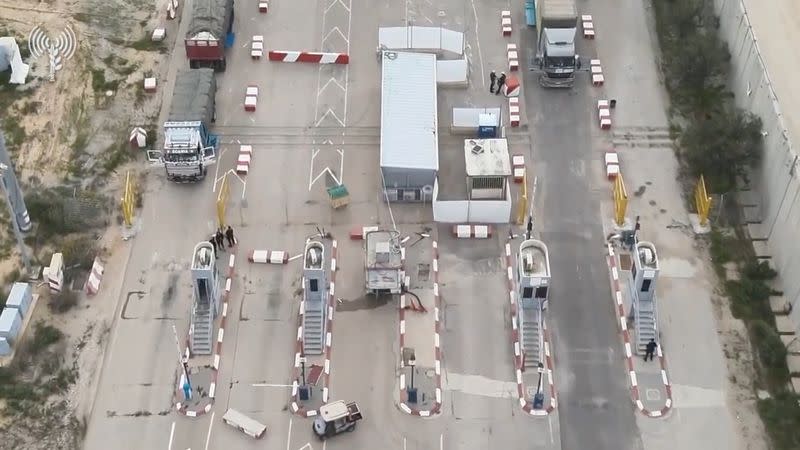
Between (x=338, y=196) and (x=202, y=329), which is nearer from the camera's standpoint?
(x=202, y=329)

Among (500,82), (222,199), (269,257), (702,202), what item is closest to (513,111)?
(500,82)

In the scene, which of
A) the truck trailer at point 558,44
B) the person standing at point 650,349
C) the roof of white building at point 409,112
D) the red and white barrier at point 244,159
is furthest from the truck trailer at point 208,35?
the person standing at point 650,349

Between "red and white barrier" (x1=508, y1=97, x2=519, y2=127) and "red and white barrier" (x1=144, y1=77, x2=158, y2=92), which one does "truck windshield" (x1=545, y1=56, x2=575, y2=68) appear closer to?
"red and white barrier" (x1=508, y1=97, x2=519, y2=127)

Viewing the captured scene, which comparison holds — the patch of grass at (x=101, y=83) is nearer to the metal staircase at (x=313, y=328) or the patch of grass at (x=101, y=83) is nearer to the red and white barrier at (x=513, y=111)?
the metal staircase at (x=313, y=328)

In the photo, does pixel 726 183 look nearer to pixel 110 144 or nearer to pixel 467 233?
pixel 467 233

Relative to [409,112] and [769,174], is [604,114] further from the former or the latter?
[409,112]

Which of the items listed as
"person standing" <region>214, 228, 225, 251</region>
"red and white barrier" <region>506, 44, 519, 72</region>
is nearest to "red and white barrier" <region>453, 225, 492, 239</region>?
"person standing" <region>214, 228, 225, 251</region>
